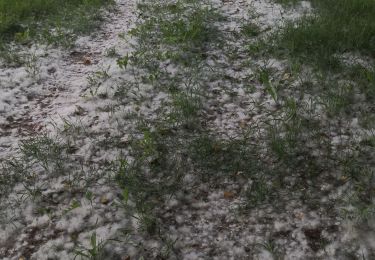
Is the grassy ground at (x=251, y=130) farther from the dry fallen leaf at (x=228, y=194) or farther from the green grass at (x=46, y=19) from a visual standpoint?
the green grass at (x=46, y=19)

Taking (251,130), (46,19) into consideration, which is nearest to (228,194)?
(251,130)

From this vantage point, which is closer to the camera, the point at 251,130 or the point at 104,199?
the point at 104,199

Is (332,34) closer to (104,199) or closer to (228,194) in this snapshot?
(228,194)

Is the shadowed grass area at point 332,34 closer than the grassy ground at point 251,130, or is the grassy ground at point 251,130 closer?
the grassy ground at point 251,130

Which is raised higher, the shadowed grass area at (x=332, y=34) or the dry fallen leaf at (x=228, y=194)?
the shadowed grass area at (x=332, y=34)

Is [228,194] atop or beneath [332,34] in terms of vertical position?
beneath

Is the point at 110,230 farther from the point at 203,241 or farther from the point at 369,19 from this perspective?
the point at 369,19

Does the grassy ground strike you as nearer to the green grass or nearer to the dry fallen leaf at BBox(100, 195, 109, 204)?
the dry fallen leaf at BBox(100, 195, 109, 204)

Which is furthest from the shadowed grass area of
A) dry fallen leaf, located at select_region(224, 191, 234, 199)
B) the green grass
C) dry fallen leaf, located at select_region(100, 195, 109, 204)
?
the green grass

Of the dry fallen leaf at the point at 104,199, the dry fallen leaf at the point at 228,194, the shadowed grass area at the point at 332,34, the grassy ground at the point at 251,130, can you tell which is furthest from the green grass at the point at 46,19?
the dry fallen leaf at the point at 228,194

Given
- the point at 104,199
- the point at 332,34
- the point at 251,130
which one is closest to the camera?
the point at 104,199

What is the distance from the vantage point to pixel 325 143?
4.05 meters

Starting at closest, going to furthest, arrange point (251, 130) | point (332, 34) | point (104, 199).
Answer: point (104, 199) → point (251, 130) → point (332, 34)

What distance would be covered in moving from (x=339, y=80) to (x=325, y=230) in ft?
7.54
